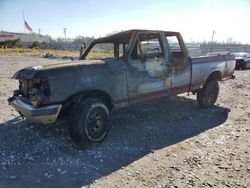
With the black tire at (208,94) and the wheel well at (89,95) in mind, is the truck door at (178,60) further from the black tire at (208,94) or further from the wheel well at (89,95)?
the wheel well at (89,95)

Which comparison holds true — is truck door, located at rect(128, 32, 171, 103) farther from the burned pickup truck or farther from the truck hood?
the truck hood

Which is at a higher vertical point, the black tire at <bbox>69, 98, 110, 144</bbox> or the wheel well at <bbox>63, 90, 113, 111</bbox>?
the wheel well at <bbox>63, 90, 113, 111</bbox>

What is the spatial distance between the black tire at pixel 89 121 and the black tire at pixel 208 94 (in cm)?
323

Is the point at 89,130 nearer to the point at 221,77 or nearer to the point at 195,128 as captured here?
the point at 195,128

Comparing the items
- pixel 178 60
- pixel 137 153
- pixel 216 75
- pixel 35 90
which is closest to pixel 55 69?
pixel 35 90

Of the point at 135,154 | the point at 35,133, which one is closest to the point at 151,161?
the point at 135,154

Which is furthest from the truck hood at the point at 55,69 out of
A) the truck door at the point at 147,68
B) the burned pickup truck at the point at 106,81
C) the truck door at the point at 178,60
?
the truck door at the point at 178,60

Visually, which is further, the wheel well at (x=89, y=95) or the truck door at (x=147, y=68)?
the truck door at (x=147, y=68)

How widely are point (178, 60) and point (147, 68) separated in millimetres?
1047

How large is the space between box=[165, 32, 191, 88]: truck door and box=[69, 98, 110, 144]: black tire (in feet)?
6.72

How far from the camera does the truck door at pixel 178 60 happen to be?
575 centimetres

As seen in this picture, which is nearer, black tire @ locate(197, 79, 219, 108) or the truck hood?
the truck hood

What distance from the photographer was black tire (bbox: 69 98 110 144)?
13.8 ft

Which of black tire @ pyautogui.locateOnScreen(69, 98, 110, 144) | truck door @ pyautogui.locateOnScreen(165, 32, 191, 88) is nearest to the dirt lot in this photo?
black tire @ pyautogui.locateOnScreen(69, 98, 110, 144)
